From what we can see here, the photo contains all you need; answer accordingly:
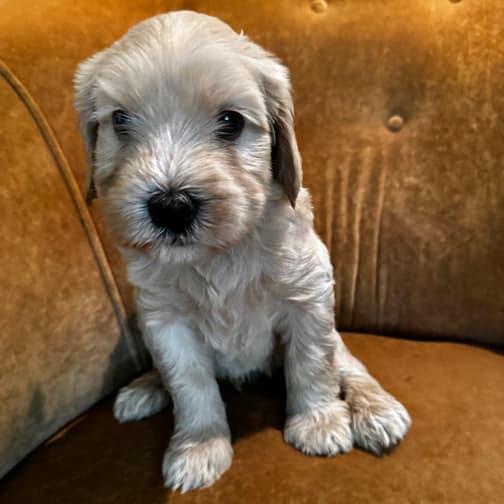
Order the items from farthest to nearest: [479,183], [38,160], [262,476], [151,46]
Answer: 1. [479,183]
2. [38,160]
3. [262,476]
4. [151,46]

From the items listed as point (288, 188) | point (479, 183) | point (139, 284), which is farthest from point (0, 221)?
point (479, 183)

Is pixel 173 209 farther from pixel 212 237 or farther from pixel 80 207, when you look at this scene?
pixel 80 207

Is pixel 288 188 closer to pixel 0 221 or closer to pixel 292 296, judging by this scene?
pixel 292 296

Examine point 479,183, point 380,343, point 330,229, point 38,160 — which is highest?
point 38,160

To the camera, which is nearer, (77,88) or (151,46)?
(151,46)

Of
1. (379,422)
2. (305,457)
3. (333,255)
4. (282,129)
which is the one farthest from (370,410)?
(282,129)

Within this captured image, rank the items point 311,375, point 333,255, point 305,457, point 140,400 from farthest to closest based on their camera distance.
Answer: point 333,255 < point 140,400 < point 311,375 < point 305,457

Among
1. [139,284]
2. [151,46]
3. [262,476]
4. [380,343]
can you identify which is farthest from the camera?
[380,343]
